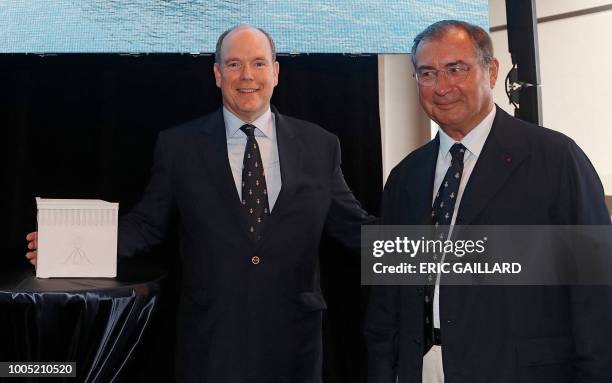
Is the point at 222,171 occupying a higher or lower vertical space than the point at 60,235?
higher

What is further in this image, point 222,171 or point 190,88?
point 190,88

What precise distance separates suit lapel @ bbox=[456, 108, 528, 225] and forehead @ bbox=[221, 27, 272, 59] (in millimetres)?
847

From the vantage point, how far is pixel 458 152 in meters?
1.68

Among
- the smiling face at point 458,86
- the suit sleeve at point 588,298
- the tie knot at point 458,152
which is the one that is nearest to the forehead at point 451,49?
the smiling face at point 458,86

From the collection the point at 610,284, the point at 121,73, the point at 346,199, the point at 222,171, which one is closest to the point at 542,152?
the point at 610,284

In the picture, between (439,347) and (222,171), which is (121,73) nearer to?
(222,171)

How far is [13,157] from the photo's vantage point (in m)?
2.75

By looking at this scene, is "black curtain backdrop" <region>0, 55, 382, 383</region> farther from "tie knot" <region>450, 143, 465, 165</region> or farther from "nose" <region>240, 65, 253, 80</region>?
"tie knot" <region>450, 143, 465, 165</region>

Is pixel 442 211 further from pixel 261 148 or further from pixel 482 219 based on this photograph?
pixel 261 148

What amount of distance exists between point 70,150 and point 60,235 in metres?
0.90

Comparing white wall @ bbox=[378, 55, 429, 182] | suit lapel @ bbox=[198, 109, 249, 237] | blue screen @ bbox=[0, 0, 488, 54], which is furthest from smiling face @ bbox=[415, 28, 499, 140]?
white wall @ bbox=[378, 55, 429, 182]

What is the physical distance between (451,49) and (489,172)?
13.7 inches

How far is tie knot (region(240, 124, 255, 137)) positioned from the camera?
215 cm

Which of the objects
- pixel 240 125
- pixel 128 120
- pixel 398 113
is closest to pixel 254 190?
pixel 240 125
